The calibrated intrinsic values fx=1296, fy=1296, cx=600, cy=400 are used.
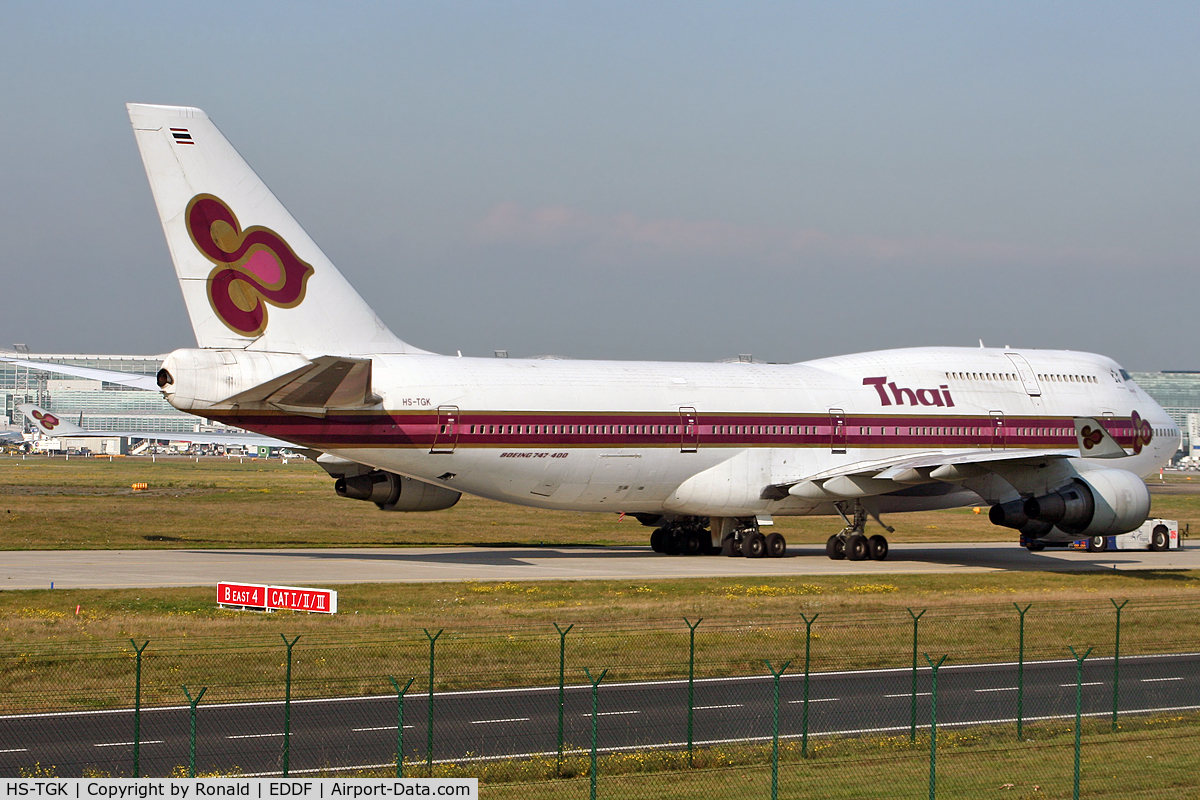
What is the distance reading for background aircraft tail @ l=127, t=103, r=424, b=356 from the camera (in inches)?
1334

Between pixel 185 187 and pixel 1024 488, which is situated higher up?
pixel 185 187

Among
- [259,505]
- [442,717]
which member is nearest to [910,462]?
[442,717]

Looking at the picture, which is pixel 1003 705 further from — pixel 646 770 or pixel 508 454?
pixel 508 454

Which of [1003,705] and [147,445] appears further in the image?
[147,445]

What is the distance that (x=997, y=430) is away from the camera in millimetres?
45562

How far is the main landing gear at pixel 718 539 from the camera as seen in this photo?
4416 centimetres

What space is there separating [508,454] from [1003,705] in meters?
19.6

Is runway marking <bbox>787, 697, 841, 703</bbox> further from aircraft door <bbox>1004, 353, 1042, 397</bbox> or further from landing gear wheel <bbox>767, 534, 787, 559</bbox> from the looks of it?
aircraft door <bbox>1004, 353, 1042, 397</bbox>

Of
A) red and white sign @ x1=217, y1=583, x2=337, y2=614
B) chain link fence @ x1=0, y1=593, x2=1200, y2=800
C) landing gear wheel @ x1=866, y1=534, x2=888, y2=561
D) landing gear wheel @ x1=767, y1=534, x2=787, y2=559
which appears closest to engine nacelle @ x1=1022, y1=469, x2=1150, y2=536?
landing gear wheel @ x1=866, y1=534, x2=888, y2=561

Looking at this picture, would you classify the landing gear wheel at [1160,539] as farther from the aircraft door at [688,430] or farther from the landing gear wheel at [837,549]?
the aircraft door at [688,430]

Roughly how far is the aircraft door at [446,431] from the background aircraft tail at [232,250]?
10.4 ft

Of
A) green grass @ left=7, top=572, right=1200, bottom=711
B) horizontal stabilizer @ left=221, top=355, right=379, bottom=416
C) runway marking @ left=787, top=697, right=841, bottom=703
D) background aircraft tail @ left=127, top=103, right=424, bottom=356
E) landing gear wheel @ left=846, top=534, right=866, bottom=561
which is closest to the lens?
runway marking @ left=787, top=697, right=841, bottom=703

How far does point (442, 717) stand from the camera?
19.4m

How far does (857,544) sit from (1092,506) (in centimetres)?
821
